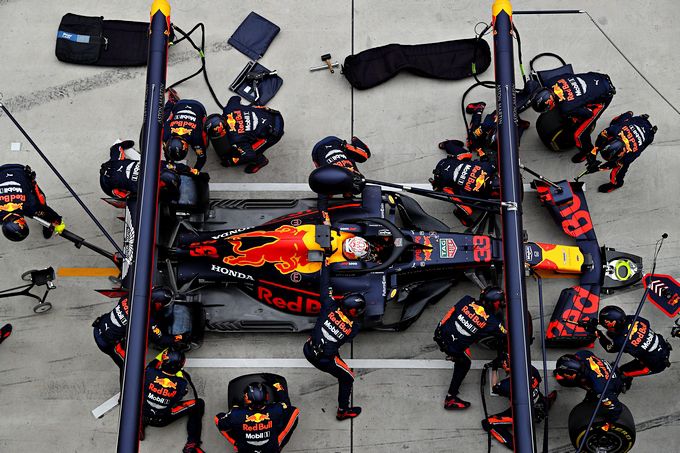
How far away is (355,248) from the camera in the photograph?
799 cm

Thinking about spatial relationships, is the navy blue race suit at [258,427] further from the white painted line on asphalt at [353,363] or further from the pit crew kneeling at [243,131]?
the pit crew kneeling at [243,131]

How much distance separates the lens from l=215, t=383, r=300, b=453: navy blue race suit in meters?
7.72

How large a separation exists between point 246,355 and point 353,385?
139 cm

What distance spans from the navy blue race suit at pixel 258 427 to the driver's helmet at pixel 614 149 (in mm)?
4975

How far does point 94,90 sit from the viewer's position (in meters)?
10.3

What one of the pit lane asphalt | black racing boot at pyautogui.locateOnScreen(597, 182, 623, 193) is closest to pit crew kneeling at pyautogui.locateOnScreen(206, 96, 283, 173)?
the pit lane asphalt

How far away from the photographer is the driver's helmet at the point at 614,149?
8828mm

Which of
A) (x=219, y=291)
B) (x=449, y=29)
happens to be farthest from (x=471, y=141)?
(x=219, y=291)

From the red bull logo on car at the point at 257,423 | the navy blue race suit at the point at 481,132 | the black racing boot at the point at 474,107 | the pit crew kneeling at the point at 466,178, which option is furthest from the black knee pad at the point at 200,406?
the black racing boot at the point at 474,107

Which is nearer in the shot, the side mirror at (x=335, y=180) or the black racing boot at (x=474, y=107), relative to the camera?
the side mirror at (x=335, y=180)

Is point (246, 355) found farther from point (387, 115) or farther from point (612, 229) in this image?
point (612, 229)

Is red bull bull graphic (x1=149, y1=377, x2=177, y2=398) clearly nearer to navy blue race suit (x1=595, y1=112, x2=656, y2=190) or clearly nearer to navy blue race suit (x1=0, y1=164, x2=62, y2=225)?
navy blue race suit (x1=0, y1=164, x2=62, y2=225)

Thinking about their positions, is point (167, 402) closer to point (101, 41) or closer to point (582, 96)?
point (101, 41)

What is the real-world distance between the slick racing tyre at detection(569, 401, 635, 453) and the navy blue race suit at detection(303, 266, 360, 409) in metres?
2.59
